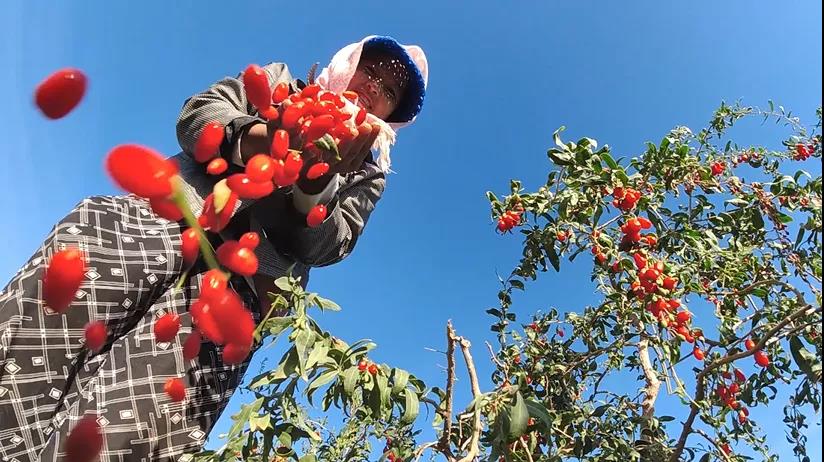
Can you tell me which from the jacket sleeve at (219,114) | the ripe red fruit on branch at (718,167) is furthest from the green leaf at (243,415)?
the ripe red fruit on branch at (718,167)

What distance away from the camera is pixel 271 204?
1110 mm

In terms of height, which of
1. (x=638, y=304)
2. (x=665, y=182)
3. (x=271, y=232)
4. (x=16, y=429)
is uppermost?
(x=665, y=182)

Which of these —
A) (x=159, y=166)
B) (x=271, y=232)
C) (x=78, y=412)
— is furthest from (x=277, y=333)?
(x=159, y=166)

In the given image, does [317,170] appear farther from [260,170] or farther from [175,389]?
[175,389]

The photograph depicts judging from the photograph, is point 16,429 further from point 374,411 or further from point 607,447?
point 607,447

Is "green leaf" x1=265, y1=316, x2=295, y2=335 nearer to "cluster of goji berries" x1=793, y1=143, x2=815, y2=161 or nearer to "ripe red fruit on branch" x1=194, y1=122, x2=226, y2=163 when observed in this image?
"ripe red fruit on branch" x1=194, y1=122, x2=226, y2=163

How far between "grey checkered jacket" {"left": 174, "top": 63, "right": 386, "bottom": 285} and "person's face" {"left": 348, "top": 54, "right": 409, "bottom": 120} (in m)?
0.16

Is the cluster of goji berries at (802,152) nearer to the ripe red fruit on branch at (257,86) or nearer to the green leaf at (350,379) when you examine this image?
the green leaf at (350,379)

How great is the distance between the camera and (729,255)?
187 centimetres

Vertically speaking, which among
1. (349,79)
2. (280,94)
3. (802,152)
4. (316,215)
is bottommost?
(316,215)

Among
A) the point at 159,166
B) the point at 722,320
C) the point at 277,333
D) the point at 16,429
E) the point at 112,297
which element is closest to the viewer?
the point at 159,166

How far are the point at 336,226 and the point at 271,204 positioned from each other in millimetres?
140

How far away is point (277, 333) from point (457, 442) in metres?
0.56

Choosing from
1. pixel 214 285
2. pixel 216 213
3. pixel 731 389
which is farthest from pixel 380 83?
pixel 731 389
